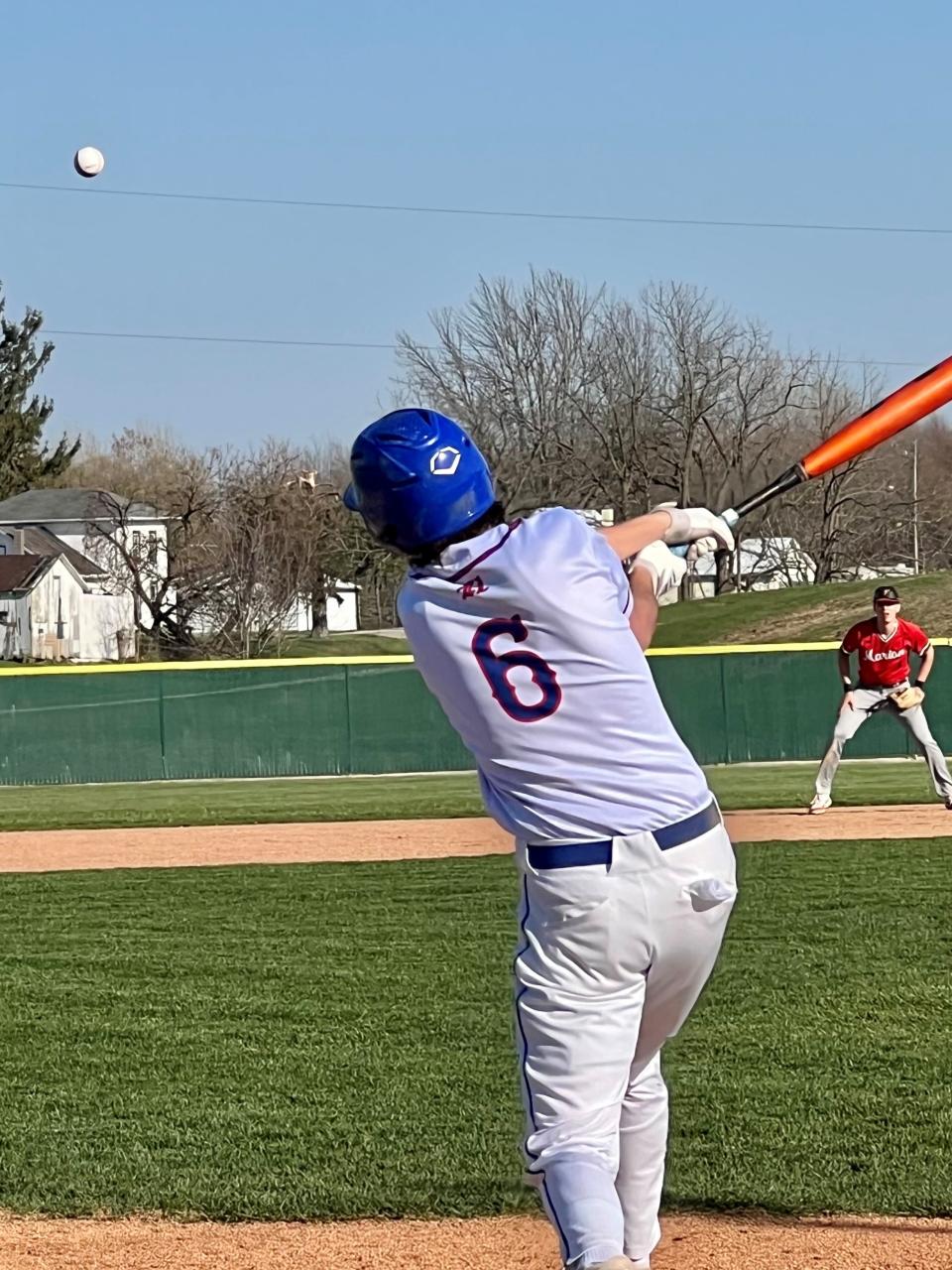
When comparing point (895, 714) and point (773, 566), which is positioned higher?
point (773, 566)

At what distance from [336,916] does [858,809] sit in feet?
26.1

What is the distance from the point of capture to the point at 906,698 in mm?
16141

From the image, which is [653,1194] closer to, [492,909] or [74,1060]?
[74,1060]

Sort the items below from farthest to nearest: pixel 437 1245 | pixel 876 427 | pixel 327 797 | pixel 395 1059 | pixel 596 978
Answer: pixel 327 797
pixel 395 1059
pixel 437 1245
pixel 876 427
pixel 596 978

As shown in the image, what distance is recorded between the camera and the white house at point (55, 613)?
6106 centimetres

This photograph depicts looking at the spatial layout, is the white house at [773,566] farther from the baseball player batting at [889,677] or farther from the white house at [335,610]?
the baseball player batting at [889,677]

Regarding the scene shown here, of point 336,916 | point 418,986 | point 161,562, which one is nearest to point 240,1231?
point 418,986

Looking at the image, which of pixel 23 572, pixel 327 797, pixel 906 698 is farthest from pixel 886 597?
pixel 23 572

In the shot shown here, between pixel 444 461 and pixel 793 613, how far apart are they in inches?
1639

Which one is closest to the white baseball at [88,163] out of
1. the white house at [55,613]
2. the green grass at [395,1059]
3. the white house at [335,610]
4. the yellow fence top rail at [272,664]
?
the yellow fence top rail at [272,664]

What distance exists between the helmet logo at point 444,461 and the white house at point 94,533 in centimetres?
4907

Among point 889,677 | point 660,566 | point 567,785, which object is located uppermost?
point 660,566

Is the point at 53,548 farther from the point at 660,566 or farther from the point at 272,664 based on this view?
the point at 660,566

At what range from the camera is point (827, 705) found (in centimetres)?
2678
